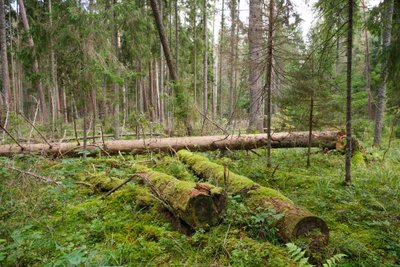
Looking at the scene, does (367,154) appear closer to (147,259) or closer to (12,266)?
(147,259)

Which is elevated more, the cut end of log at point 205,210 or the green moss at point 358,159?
the cut end of log at point 205,210

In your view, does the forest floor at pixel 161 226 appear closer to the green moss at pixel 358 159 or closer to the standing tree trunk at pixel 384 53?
the green moss at pixel 358 159

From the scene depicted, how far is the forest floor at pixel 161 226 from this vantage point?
9.65 feet

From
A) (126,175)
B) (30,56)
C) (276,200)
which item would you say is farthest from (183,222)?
(30,56)

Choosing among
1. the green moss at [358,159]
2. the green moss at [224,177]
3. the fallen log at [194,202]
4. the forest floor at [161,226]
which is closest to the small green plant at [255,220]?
the forest floor at [161,226]

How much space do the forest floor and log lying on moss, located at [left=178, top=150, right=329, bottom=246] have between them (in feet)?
0.49

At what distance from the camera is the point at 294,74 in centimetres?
654

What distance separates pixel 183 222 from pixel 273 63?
4.39 meters

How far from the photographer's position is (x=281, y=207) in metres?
3.60

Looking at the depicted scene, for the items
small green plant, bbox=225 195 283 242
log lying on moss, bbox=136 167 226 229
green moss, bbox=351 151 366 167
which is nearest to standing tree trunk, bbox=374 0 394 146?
green moss, bbox=351 151 366 167

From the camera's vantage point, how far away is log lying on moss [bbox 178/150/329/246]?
126 inches

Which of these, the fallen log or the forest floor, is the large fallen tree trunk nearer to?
the forest floor

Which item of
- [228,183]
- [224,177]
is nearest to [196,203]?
[224,177]

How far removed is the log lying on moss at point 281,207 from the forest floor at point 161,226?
151mm
